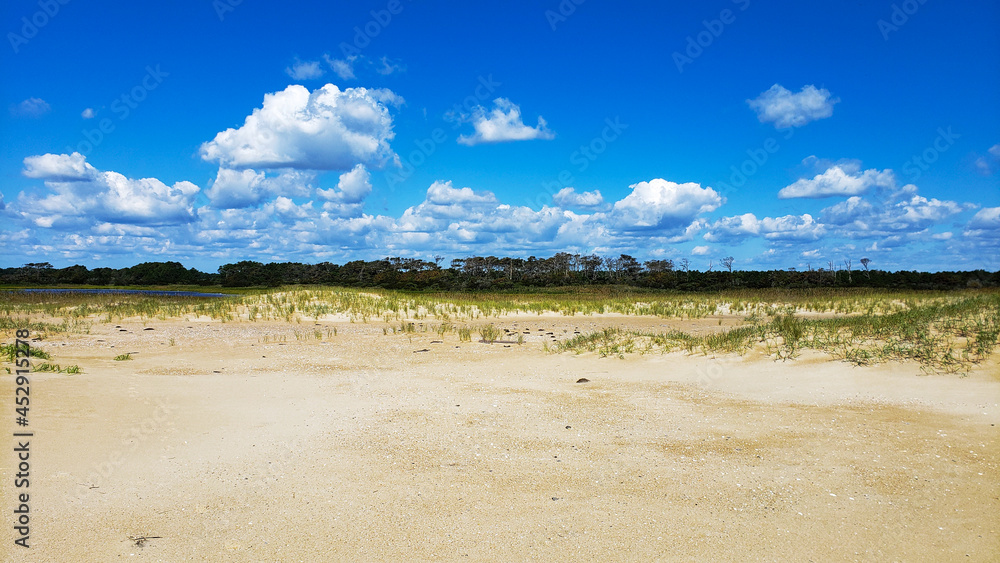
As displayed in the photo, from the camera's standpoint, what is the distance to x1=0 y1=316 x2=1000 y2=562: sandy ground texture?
162 inches

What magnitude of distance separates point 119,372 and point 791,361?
1246cm

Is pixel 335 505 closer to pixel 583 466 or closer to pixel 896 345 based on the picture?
pixel 583 466

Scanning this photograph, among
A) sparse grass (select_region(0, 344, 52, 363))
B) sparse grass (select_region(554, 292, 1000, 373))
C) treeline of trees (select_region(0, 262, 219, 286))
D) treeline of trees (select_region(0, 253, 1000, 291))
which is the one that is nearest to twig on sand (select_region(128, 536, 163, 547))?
sparse grass (select_region(0, 344, 52, 363))

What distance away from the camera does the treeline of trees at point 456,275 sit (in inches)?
2403

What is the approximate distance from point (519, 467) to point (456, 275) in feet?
230

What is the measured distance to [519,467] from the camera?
5570mm

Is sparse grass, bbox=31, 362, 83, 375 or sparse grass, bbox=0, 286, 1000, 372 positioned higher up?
sparse grass, bbox=0, 286, 1000, 372

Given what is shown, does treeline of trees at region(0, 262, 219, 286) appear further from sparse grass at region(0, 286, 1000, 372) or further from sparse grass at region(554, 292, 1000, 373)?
sparse grass at region(554, 292, 1000, 373)

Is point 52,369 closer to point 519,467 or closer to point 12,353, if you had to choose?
point 12,353

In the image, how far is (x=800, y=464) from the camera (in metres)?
5.54

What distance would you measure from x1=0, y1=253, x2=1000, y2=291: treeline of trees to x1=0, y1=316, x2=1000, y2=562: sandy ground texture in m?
51.3

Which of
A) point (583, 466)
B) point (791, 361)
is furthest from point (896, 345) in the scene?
point (583, 466)

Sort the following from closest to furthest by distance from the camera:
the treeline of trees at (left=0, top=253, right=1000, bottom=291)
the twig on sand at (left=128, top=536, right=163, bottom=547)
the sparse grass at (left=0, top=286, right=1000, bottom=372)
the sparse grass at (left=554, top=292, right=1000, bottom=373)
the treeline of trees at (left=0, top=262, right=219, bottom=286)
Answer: the twig on sand at (left=128, top=536, right=163, bottom=547) < the sparse grass at (left=554, top=292, right=1000, bottom=373) < the sparse grass at (left=0, top=286, right=1000, bottom=372) < the treeline of trees at (left=0, top=253, right=1000, bottom=291) < the treeline of trees at (left=0, top=262, right=219, bottom=286)

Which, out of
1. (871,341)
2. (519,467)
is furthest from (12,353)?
(871,341)
